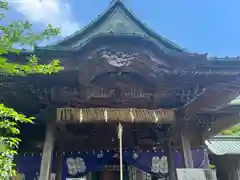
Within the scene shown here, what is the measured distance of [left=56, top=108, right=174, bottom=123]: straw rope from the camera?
567 cm

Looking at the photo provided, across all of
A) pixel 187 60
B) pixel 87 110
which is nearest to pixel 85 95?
pixel 87 110

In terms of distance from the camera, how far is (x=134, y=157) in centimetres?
762

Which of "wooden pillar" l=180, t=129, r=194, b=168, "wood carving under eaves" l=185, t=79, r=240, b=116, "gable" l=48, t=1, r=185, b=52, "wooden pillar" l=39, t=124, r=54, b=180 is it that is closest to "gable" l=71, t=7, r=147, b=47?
"gable" l=48, t=1, r=185, b=52

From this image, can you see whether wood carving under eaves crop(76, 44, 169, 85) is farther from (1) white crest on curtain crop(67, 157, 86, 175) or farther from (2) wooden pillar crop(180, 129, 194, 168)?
(1) white crest on curtain crop(67, 157, 86, 175)

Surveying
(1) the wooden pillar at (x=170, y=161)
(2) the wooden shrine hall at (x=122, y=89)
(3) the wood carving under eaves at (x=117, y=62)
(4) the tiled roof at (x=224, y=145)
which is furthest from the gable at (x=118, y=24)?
(4) the tiled roof at (x=224, y=145)

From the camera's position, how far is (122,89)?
596 centimetres

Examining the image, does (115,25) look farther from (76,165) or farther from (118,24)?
(76,165)

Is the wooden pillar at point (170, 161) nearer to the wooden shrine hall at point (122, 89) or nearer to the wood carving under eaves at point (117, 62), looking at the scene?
the wooden shrine hall at point (122, 89)

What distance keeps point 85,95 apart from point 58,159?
96.0 inches

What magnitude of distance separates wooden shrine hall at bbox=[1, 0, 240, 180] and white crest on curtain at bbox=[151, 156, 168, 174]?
0.97 feet

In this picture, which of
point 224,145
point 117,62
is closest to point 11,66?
point 117,62

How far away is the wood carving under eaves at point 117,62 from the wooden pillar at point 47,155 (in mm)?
1405

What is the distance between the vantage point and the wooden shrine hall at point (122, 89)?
5.55 metres

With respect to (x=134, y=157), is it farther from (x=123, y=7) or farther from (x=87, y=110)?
(x=123, y=7)
